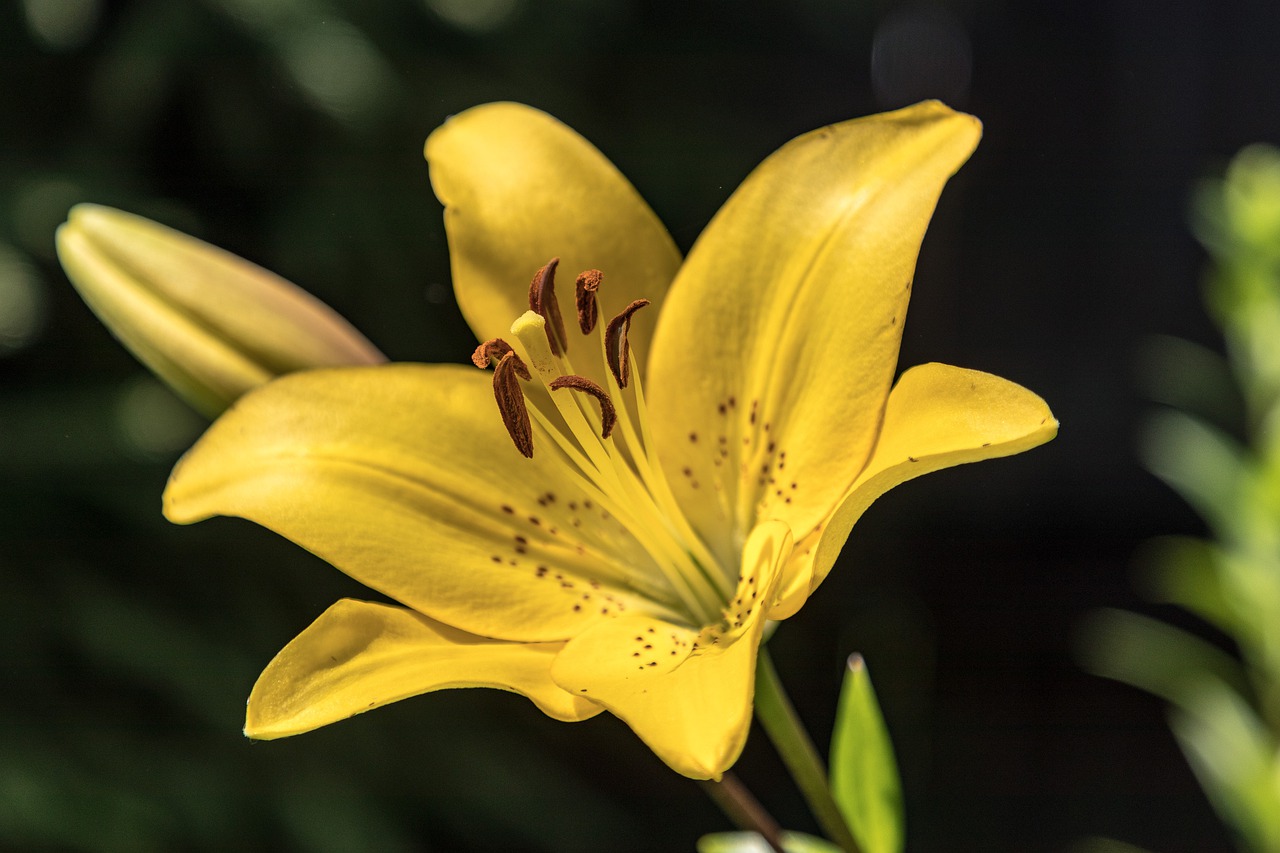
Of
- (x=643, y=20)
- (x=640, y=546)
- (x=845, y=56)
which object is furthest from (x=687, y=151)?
(x=640, y=546)

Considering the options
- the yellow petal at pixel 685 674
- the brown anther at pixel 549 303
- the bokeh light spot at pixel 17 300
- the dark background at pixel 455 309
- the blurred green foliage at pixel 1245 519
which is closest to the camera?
the yellow petal at pixel 685 674

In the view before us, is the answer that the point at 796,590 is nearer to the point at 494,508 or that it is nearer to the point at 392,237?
the point at 494,508

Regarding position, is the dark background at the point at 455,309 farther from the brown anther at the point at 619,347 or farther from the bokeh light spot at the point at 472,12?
the brown anther at the point at 619,347

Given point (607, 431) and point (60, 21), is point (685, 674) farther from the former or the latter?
point (60, 21)

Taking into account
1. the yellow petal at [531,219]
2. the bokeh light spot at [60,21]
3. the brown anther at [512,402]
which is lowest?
the brown anther at [512,402]

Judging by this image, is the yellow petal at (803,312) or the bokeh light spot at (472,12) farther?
the bokeh light spot at (472,12)

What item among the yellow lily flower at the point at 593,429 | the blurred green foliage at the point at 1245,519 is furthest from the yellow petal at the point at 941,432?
the blurred green foliage at the point at 1245,519

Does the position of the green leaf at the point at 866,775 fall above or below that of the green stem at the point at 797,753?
below
